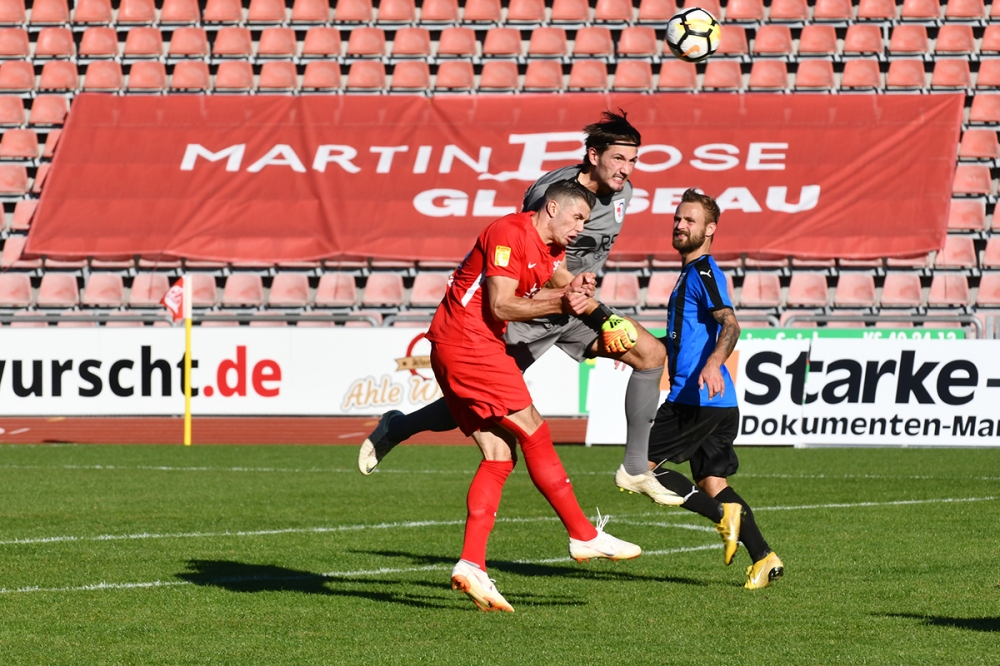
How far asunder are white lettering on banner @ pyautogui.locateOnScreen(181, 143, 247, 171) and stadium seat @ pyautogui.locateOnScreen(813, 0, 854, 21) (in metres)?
9.66

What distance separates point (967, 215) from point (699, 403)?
15.8 m

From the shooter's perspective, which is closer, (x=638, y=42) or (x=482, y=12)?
(x=638, y=42)

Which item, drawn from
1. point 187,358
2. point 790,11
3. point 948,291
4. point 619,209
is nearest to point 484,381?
point 619,209

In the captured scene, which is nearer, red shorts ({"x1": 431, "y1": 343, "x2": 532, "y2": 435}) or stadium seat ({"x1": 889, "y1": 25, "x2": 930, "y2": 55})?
red shorts ({"x1": 431, "y1": 343, "x2": 532, "y2": 435})

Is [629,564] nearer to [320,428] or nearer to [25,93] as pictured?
[320,428]

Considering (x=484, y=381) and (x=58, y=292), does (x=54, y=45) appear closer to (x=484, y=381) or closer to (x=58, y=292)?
(x=58, y=292)

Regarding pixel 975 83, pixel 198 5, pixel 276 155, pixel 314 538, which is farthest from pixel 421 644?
pixel 198 5

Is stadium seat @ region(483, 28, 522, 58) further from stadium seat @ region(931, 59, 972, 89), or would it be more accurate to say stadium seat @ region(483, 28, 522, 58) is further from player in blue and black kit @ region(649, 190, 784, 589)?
player in blue and black kit @ region(649, 190, 784, 589)

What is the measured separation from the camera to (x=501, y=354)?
6.29 m

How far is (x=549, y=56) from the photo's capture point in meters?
23.8

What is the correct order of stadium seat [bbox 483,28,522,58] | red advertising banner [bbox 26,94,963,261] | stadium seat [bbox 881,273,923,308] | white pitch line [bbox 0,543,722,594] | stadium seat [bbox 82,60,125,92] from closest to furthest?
white pitch line [bbox 0,543,722,594]
stadium seat [bbox 881,273,923,308]
red advertising banner [bbox 26,94,963,261]
stadium seat [bbox 483,28,522,58]
stadium seat [bbox 82,60,125,92]

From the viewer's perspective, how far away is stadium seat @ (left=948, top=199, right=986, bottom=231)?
2139cm

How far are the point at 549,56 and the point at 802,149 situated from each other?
4.70 metres

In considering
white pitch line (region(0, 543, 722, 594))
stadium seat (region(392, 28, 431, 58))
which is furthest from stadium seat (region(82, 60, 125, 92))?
white pitch line (region(0, 543, 722, 594))
